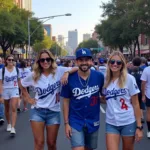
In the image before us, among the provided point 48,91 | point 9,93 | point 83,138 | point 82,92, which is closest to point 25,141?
point 9,93

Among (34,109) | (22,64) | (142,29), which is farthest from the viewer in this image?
(142,29)

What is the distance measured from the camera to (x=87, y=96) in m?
4.34

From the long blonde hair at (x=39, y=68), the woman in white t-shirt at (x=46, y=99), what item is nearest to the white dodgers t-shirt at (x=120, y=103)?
the woman in white t-shirt at (x=46, y=99)

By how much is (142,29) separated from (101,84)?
120 feet

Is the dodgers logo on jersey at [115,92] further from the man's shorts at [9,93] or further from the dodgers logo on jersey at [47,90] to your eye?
the man's shorts at [9,93]

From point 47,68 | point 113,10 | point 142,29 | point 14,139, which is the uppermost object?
point 113,10

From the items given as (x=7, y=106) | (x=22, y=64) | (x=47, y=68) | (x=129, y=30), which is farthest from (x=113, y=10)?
(x=47, y=68)

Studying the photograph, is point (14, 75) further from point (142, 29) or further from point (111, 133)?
point (142, 29)

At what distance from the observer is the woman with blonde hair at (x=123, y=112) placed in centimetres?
439

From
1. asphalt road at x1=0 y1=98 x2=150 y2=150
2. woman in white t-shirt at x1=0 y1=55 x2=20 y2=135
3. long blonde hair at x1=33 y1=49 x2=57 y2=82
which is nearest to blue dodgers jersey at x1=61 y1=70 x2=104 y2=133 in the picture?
long blonde hair at x1=33 y1=49 x2=57 y2=82

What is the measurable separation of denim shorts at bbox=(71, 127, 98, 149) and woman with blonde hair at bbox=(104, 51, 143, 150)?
20 centimetres

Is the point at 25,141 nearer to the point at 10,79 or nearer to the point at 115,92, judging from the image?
the point at 10,79

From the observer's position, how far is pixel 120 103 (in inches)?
174

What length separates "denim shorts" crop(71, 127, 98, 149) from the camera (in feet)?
13.9
